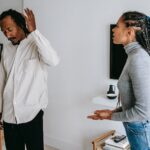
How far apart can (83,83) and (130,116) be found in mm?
1468

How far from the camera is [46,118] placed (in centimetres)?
316

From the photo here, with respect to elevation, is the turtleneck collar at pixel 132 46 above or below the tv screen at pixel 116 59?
above

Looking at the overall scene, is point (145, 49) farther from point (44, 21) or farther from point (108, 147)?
point (44, 21)

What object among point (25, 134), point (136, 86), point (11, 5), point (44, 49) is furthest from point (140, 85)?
point (11, 5)

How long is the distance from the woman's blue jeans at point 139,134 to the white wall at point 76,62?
3.93 feet

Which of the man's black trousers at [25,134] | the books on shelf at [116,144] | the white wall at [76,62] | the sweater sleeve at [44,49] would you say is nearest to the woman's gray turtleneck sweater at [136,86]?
the sweater sleeve at [44,49]

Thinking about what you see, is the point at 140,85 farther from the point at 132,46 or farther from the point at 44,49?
the point at 44,49

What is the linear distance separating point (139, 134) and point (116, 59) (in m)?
1.18

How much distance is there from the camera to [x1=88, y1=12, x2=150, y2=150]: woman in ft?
3.95

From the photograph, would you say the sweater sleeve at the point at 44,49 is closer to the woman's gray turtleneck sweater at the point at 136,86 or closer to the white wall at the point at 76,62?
the woman's gray turtleneck sweater at the point at 136,86

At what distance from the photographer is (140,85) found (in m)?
1.19

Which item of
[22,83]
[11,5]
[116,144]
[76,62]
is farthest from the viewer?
[11,5]

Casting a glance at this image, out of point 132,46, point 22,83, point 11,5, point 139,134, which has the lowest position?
point 139,134

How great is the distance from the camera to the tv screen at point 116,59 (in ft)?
7.80
